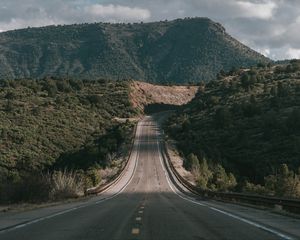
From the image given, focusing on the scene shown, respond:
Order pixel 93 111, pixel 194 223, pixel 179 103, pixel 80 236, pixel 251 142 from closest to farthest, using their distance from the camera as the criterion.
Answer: pixel 80 236
pixel 194 223
pixel 251 142
pixel 93 111
pixel 179 103

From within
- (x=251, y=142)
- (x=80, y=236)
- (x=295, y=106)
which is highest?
(x=295, y=106)

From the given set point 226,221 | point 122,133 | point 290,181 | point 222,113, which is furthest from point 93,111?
point 226,221

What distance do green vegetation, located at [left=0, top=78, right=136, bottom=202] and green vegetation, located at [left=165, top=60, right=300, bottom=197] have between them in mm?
12044

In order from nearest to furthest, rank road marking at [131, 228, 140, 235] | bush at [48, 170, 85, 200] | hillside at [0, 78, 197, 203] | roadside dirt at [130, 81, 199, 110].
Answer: road marking at [131, 228, 140, 235], bush at [48, 170, 85, 200], hillside at [0, 78, 197, 203], roadside dirt at [130, 81, 199, 110]

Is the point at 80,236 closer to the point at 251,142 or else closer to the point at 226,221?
the point at 226,221

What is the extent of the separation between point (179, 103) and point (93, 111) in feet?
145

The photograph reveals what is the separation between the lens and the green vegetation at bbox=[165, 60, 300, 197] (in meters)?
67.0

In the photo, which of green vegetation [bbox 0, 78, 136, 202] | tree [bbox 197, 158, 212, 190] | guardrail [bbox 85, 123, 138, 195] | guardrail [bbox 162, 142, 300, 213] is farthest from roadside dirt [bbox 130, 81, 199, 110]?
guardrail [bbox 162, 142, 300, 213]

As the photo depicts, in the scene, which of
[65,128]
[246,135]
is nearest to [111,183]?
[246,135]

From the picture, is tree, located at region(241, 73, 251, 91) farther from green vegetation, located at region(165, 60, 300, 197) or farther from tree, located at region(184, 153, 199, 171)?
tree, located at region(184, 153, 199, 171)

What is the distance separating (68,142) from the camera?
101312 millimetres

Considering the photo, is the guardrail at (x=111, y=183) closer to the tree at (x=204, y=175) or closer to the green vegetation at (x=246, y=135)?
the green vegetation at (x=246, y=135)

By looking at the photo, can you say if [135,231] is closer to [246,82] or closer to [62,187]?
[62,187]

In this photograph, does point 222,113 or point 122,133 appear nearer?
point 222,113
